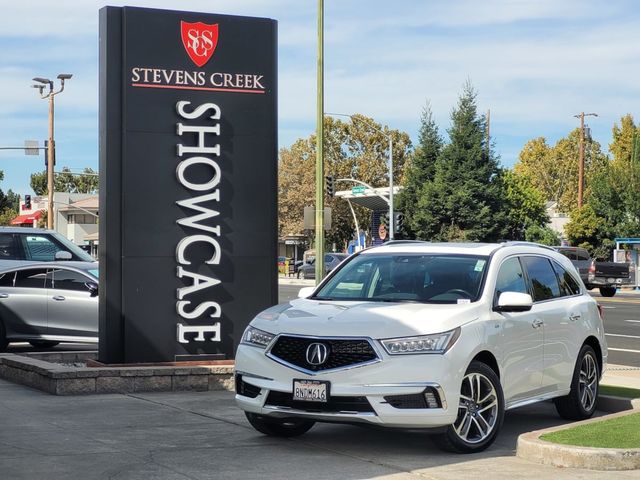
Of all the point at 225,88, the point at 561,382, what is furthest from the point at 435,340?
the point at 225,88

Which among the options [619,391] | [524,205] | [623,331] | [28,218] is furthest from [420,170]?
[28,218]

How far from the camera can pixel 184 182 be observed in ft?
40.2

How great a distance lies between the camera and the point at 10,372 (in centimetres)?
1284

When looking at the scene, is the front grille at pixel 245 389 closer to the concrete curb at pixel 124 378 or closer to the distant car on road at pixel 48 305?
the concrete curb at pixel 124 378

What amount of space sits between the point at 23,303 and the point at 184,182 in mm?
4878

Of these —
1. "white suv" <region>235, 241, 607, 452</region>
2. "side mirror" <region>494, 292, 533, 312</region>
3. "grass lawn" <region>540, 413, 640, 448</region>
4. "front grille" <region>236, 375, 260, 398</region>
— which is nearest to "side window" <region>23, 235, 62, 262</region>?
"white suv" <region>235, 241, 607, 452</region>

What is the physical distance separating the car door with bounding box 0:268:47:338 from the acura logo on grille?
8899 mm

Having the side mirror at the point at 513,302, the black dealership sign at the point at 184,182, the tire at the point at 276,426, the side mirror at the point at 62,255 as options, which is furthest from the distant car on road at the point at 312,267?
the side mirror at the point at 513,302

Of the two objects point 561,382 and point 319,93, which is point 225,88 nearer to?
point 561,382

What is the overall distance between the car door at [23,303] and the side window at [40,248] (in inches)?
62.3

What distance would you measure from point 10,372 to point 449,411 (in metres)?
6.98

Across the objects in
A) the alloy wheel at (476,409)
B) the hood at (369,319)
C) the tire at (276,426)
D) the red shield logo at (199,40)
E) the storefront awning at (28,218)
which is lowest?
the tire at (276,426)

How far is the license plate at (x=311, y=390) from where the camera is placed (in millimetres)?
7793

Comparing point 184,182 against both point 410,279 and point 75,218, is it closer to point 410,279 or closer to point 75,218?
point 410,279
